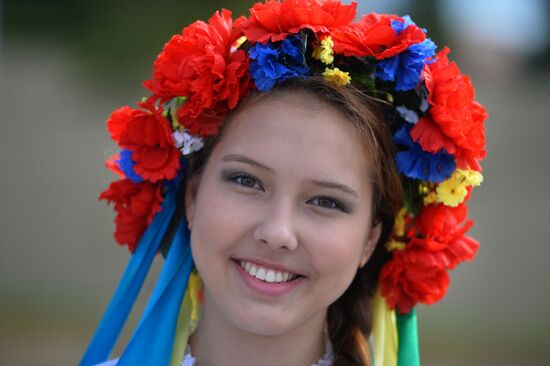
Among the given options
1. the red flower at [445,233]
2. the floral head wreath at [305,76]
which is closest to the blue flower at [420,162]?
the floral head wreath at [305,76]

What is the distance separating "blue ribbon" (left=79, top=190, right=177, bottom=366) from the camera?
2.67 m

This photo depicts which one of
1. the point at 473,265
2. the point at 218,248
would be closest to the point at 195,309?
the point at 218,248

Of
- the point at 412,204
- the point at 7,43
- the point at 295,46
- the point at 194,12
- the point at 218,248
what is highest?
the point at 194,12

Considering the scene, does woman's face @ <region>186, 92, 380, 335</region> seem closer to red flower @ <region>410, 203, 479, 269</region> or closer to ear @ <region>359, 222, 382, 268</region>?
ear @ <region>359, 222, 382, 268</region>

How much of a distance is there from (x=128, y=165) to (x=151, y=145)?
0.16 meters

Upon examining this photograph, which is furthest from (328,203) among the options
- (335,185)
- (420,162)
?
(420,162)

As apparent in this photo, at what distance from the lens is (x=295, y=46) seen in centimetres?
236

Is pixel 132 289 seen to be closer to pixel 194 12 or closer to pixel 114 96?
pixel 114 96

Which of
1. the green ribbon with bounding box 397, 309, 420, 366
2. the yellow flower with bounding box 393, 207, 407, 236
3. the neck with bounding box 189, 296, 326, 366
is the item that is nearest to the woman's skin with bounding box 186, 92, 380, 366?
the neck with bounding box 189, 296, 326, 366

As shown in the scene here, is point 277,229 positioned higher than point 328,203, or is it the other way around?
point 328,203

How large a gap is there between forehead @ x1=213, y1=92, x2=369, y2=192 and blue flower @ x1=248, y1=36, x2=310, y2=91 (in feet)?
0.22

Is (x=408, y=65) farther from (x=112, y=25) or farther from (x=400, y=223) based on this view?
(x=112, y=25)

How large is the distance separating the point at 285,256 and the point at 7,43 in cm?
A: 818

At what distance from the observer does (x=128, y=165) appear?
2.69 meters
